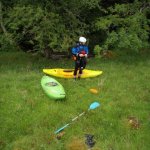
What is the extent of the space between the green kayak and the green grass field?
0.20 meters

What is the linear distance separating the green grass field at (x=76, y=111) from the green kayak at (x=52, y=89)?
0.20 meters

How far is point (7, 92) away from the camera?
47.1 ft

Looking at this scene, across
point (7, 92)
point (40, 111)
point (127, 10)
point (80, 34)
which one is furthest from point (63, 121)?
point (127, 10)

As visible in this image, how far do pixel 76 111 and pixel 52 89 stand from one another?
1.48 metres

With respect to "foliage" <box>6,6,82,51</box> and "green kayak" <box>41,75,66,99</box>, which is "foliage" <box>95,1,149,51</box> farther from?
"green kayak" <box>41,75,66,99</box>

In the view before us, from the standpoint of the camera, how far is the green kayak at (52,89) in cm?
1348

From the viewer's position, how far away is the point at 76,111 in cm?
1280

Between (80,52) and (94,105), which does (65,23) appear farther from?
(94,105)

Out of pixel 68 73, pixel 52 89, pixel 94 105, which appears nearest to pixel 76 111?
pixel 94 105

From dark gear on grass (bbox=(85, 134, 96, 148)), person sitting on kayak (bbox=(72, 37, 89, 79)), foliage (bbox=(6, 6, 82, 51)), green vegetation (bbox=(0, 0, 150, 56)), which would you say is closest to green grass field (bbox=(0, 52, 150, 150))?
dark gear on grass (bbox=(85, 134, 96, 148))

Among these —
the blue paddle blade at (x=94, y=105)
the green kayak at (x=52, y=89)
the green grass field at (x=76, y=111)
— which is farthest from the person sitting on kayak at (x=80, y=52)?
the blue paddle blade at (x=94, y=105)

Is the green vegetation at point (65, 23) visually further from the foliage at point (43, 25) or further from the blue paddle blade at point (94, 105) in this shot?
the blue paddle blade at point (94, 105)

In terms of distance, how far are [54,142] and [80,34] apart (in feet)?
30.9

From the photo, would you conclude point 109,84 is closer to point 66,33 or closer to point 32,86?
point 32,86
